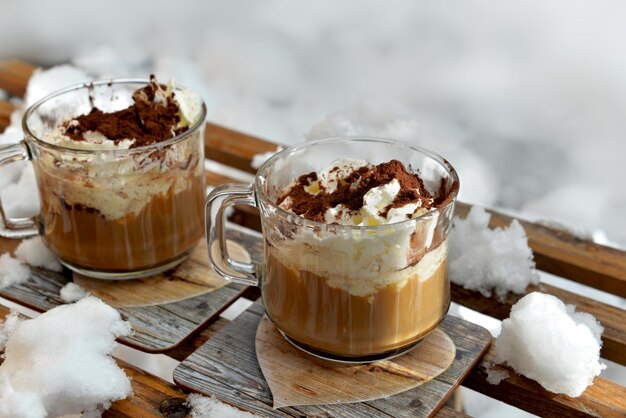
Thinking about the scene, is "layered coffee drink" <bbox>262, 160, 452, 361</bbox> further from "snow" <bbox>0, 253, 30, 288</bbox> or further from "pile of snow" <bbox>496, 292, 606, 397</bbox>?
"snow" <bbox>0, 253, 30, 288</bbox>

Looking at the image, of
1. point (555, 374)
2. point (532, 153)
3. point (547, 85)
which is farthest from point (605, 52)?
point (555, 374)

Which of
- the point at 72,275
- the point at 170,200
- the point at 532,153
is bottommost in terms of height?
the point at 532,153

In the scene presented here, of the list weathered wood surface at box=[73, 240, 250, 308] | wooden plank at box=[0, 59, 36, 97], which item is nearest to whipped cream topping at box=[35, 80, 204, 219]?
weathered wood surface at box=[73, 240, 250, 308]

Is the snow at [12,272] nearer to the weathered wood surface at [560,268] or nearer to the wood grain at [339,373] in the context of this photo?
the weathered wood surface at [560,268]

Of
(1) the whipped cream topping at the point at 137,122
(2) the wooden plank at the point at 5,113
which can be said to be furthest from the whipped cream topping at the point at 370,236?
(2) the wooden plank at the point at 5,113

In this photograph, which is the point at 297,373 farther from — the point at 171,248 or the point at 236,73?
the point at 236,73
